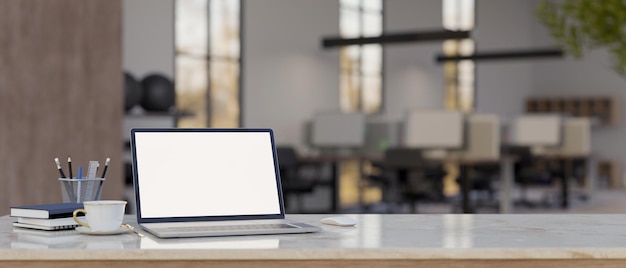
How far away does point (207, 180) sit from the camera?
2.16 m

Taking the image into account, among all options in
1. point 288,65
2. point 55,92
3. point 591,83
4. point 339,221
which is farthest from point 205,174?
point 591,83

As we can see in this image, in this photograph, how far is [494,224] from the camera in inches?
86.7

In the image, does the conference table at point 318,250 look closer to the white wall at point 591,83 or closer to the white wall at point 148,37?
the white wall at point 148,37

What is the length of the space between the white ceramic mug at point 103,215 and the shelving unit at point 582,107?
16568 millimetres

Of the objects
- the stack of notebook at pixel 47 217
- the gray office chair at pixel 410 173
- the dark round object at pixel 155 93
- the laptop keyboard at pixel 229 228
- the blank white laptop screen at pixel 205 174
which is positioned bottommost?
the gray office chair at pixel 410 173

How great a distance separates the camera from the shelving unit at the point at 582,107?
1814 cm

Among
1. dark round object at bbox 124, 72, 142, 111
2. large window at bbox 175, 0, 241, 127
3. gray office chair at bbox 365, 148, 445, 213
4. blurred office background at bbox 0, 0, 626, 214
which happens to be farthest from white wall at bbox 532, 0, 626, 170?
dark round object at bbox 124, 72, 142, 111

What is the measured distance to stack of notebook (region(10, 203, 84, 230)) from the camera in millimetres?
2023

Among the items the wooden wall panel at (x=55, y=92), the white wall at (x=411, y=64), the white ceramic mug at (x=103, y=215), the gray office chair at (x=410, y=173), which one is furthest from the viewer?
the white wall at (x=411, y=64)

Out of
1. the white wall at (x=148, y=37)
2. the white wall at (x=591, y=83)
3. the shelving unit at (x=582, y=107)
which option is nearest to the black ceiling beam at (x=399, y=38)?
the white wall at (x=148, y=37)

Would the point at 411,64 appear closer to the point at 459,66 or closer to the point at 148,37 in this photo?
the point at 459,66

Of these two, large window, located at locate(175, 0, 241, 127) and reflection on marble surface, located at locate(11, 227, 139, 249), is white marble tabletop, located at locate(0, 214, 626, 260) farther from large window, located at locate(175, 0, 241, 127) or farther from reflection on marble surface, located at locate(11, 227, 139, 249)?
large window, located at locate(175, 0, 241, 127)

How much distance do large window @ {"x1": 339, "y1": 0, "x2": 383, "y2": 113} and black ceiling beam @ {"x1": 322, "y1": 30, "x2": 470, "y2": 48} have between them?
3.59 ft

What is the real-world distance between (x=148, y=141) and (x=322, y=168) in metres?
10.1
